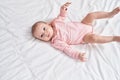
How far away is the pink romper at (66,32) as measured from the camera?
1303 mm

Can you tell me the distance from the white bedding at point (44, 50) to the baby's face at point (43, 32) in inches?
1.3

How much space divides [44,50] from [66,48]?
0.12 meters

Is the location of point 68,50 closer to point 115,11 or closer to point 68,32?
point 68,32

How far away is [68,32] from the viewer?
4.45ft

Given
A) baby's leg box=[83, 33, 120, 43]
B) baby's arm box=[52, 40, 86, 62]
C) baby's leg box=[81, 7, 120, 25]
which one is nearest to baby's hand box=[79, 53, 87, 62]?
baby's arm box=[52, 40, 86, 62]

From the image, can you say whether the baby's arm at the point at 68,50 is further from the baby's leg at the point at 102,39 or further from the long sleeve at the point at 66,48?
the baby's leg at the point at 102,39

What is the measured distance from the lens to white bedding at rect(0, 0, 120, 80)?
115 centimetres

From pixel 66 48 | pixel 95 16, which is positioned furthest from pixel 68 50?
pixel 95 16

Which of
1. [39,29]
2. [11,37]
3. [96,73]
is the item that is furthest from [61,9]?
[96,73]

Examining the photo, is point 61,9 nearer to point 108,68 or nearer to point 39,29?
point 39,29

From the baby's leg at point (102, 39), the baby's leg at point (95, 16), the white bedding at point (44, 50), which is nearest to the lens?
the white bedding at point (44, 50)

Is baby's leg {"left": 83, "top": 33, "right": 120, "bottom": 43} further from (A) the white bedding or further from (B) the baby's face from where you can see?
(B) the baby's face

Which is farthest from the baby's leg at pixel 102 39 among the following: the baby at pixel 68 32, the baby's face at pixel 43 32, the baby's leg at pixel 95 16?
the baby's face at pixel 43 32

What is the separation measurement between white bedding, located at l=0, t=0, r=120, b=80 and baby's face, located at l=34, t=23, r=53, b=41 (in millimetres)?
33
